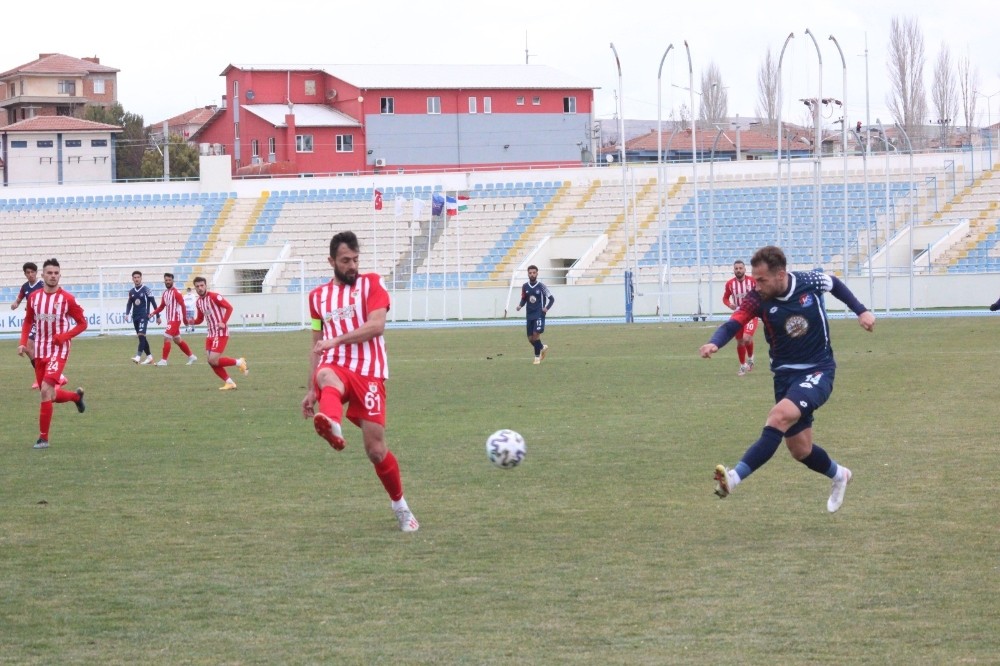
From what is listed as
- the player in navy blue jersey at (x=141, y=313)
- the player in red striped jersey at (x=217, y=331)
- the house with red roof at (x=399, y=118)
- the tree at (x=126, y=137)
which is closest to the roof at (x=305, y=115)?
the house with red roof at (x=399, y=118)

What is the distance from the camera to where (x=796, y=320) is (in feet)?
29.0

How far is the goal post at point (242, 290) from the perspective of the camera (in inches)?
1699

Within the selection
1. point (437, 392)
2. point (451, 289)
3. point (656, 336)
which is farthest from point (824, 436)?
point (451, 289)

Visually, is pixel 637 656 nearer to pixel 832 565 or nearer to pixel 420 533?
pixel 832 565

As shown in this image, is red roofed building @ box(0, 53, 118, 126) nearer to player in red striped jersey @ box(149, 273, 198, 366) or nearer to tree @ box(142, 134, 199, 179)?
tree @ box(142, 134, 199, 179)

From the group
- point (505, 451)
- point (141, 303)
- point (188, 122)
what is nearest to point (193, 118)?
point (188, 122)

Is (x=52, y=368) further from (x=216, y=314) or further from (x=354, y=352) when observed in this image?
(x=216, y=314)

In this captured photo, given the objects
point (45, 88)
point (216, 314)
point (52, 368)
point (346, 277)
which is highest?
point (45, 88)

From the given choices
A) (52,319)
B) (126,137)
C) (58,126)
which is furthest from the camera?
(126,137)

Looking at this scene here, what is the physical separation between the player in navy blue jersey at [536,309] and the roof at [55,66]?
256ft

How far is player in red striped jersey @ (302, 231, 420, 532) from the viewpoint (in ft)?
27.6

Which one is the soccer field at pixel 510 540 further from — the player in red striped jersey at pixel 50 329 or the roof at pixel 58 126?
the roof at pixel 58 126

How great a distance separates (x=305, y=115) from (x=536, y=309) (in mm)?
54324

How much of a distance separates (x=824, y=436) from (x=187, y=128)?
336 feet
